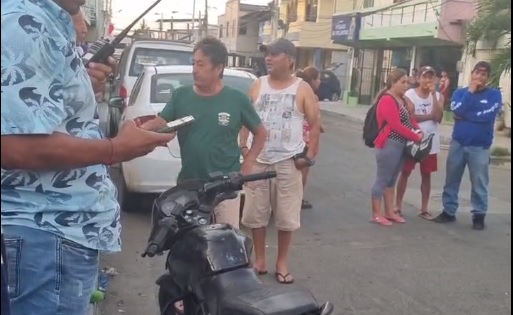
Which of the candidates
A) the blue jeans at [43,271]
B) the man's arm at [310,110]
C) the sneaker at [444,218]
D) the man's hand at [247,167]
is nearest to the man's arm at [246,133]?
the man's arm at [310,110]

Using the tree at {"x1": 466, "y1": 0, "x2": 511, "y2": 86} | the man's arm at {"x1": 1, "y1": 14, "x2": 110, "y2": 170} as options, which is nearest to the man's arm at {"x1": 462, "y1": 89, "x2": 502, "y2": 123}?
the tree at {"x1": 466, "y1": 0, "x2": 511, "y2": 86}

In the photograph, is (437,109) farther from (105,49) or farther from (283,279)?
(105,49)

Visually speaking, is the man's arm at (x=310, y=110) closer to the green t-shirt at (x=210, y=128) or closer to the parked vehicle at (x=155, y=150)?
the green t-shirt at (x=210, y=128)

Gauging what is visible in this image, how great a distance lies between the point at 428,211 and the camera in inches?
338

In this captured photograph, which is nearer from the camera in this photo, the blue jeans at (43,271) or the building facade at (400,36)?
the blue jeans at (43,271)

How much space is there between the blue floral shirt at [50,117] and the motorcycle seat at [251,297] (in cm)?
62

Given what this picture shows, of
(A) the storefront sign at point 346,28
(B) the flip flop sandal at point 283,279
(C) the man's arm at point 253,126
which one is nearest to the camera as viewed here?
(C) the man's arm at point 253,126

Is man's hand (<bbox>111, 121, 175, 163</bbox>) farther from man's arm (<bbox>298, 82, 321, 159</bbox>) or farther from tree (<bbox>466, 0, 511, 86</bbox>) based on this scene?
tree (<bbox>466, 0, 511, 86</bbox>)

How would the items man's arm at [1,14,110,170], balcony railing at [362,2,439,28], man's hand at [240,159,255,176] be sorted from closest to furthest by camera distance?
man's arm at [1,14,110,170]
man's hand at [240,159,255,176]
balcony railing at [362,2,439,28]

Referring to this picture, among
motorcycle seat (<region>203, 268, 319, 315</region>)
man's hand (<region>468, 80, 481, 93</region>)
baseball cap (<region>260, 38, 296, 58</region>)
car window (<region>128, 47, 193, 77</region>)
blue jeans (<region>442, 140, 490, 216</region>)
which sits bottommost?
blue jeans (<region>442, 140, 490, 216</region>)

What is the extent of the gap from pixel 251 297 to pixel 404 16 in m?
26.4

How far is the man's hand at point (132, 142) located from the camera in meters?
2.13

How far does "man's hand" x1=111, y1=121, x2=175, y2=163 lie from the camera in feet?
6.99

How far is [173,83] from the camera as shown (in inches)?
314
